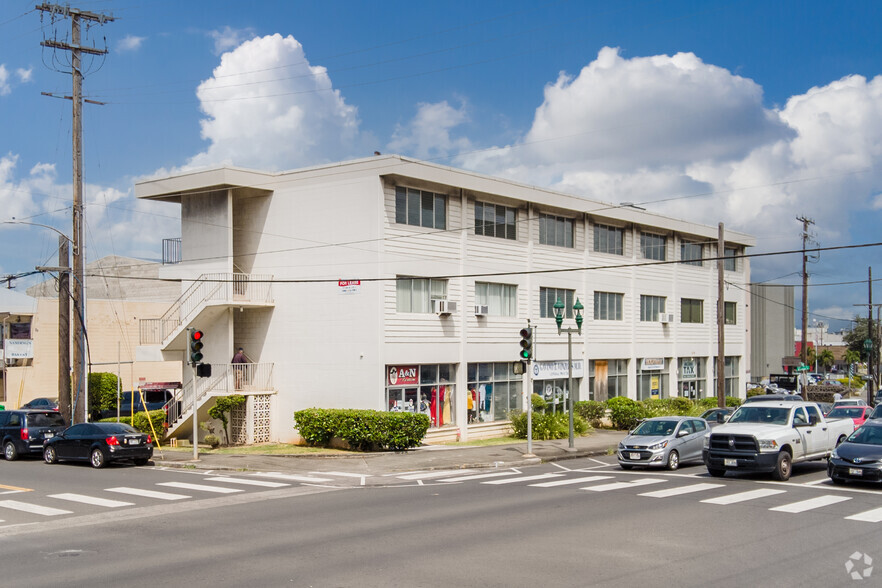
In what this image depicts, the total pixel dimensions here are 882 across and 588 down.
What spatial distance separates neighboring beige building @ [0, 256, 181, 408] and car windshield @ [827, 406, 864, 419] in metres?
33.5

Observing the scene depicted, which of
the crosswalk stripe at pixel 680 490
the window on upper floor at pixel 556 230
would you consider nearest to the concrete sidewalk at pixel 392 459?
the crosswalk stripe at pixel 680 490

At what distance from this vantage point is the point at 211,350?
3266 cm

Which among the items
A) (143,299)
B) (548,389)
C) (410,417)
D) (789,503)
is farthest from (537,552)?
(143,299)

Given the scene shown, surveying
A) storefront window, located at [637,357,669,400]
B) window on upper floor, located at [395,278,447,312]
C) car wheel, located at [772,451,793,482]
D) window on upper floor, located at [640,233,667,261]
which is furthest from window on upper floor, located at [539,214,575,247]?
car wheel, located at [772,451,793,482]

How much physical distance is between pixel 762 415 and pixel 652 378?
23.6m

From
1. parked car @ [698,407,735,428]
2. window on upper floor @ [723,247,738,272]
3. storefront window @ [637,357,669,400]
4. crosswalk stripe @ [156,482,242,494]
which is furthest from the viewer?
window on upper floor @ [723,247,738,272]

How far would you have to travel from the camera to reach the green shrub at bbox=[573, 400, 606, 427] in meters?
37.8

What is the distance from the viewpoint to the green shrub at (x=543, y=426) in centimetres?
3209

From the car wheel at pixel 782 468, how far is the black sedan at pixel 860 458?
1.12m

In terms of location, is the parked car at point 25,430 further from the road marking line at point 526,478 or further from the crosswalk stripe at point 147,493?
the road marking line at point 526,478

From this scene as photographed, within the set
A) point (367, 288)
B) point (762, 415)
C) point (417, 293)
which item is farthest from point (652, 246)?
point (762, 415)

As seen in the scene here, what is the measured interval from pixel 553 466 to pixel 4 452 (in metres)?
18.7

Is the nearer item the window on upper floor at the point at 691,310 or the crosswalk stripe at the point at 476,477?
Answer: the crosswalk stripe at the point at 476,477

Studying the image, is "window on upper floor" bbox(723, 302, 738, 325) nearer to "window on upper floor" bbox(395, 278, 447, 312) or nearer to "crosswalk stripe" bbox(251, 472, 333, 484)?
"window on upper floor" bbox(395, 278, 447, 312)
